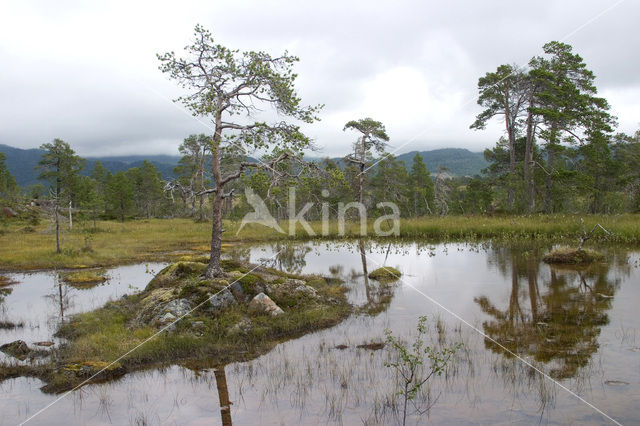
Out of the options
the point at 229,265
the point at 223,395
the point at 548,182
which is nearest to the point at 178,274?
the point at 229,265

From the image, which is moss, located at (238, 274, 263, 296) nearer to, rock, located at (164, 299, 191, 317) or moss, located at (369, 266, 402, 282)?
rock, located at (164, 299, 191, 317)

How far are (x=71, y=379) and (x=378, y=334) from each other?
19.8 ft

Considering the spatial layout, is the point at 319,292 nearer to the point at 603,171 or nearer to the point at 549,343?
the point at 549,343

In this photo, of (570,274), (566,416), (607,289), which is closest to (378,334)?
(566,416)

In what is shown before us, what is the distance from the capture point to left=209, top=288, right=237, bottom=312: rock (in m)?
11.2

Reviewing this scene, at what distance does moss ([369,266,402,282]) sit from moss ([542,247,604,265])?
6.26 metres

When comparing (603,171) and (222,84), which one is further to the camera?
(603,171)

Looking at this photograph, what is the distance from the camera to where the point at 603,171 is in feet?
118

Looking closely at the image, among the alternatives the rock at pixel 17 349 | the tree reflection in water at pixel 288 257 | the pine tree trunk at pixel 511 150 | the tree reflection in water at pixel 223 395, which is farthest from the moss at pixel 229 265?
the pine tree trunk at pixel 511 150

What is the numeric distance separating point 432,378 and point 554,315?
471 centimetres

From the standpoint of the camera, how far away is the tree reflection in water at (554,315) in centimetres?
825

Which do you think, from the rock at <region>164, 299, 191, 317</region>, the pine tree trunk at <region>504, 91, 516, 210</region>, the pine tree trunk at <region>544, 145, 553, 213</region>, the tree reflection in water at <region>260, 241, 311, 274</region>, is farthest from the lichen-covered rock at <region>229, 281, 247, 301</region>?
the pine tree trunk at <region>544, 145, 553, 213</region>

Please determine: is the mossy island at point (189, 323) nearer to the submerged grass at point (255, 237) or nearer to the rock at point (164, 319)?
the rock at point (164, 319)

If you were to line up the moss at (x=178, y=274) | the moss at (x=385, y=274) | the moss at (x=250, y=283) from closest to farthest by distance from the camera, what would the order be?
the moss at (x=250, y=283)
the moss at (x=178, y=274)
the moss at (x=385, y=274)
